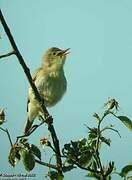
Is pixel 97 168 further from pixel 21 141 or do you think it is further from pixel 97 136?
pixel 21 141

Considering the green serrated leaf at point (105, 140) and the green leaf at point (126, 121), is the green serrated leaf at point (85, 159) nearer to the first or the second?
the green serrated leaf at point (105, 140)

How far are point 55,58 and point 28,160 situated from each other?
488cm

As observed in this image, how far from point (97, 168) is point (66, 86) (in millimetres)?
4205

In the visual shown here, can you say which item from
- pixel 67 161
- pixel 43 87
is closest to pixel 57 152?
pixel 67 161

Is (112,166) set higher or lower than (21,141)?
lower

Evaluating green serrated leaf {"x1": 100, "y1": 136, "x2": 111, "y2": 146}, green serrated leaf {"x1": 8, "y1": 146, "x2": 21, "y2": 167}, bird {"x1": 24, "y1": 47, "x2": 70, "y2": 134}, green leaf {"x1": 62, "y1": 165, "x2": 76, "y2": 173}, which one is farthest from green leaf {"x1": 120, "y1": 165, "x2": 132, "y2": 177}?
bird {"x1": 24, "y1": 47, "x2": 70, "y2": 134}

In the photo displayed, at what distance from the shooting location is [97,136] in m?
2.27

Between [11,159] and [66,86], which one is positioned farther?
[66,86]

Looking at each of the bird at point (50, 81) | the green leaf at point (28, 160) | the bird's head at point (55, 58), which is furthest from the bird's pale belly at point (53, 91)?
the green leaf at point (28, 160)

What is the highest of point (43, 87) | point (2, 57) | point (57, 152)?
point (43, 87)

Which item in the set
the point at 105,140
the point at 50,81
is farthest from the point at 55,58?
the point at 105,140

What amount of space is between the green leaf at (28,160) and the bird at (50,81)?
3379 millimetres

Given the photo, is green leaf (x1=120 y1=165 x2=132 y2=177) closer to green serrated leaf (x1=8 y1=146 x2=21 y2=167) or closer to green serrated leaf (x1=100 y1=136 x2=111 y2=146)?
green serrated leaf (x1=100 y1=136 x2=111 y2=146)

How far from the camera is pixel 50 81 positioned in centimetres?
618
